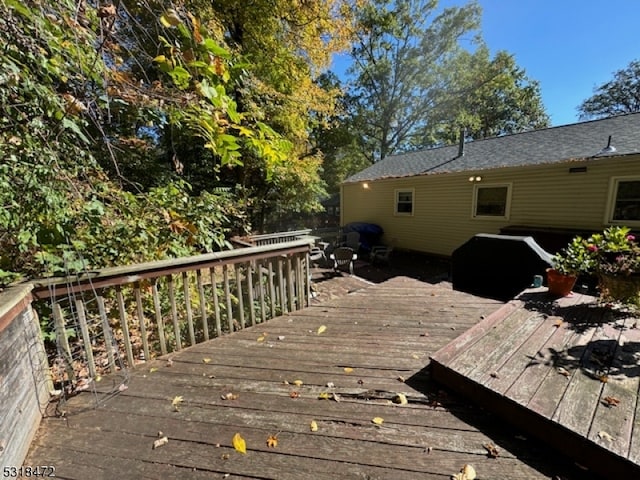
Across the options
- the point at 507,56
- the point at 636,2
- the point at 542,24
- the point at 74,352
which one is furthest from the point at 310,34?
the point at 507,56

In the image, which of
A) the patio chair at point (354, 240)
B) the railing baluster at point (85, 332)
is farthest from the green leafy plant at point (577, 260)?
the patio chair at point (354, 240)

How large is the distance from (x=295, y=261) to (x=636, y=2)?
1111 cm

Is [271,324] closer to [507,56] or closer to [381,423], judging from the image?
[381,423]

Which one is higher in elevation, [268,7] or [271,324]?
[268,7]

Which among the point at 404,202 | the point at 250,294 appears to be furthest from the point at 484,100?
the point at 250,294

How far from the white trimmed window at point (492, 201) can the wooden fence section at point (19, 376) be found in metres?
9.61

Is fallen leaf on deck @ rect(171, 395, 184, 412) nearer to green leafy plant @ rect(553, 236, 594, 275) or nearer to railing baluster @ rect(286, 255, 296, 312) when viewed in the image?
railing baluster @ rect(286, 255, 296, 312)

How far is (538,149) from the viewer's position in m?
7.84

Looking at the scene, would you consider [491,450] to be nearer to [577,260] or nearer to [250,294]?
[250,294]

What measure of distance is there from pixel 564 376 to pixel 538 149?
27.5ft

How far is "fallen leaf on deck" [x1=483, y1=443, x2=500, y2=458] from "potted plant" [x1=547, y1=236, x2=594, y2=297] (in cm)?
235

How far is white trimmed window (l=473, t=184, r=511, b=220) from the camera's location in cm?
799

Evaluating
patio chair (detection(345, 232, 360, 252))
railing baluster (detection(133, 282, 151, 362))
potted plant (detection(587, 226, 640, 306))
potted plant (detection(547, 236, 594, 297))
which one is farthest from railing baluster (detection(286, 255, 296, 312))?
patio chair (detection(345, 232, 360, 252))

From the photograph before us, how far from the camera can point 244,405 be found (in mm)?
1911
